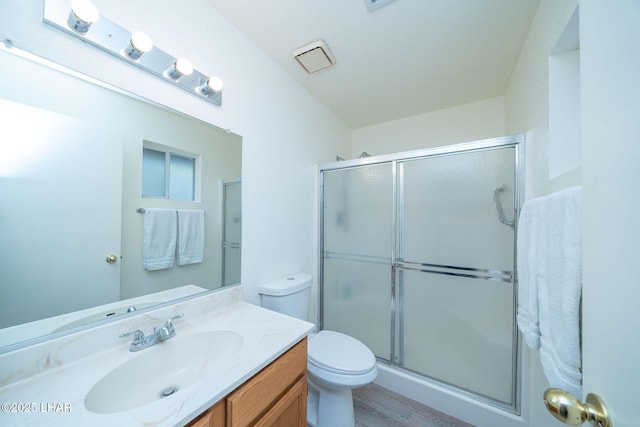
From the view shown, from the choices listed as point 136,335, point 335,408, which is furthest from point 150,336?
point 335,408

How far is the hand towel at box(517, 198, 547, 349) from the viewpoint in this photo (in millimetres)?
795

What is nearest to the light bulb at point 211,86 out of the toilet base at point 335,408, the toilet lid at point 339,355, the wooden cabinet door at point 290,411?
the wooden cabinet door at point 290,411

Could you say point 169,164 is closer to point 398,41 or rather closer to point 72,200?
point 72,200

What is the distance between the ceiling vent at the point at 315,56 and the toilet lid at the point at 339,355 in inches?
74.5

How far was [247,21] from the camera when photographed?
4.17 feet

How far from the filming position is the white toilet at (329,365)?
1.20m

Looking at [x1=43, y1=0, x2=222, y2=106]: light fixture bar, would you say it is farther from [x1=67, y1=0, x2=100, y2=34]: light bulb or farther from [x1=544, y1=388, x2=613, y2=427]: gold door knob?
[x1=544, y1=388, x2=613, y2=427]: gold door knob

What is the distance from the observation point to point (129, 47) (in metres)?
0.85

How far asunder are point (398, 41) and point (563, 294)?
5.00 ft

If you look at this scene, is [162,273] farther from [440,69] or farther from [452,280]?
[440,69]

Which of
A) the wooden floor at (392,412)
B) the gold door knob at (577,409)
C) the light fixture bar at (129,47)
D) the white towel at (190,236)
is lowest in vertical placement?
the wooden floor at (392,412)

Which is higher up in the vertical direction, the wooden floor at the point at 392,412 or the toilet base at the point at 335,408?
the toilet base at the point at 335,408

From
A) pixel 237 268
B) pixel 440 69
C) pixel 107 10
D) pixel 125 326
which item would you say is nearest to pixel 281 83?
pixel 107 10

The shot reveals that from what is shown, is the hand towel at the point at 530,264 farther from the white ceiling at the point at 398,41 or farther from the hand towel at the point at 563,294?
the white ceiling at the point at 398,41
